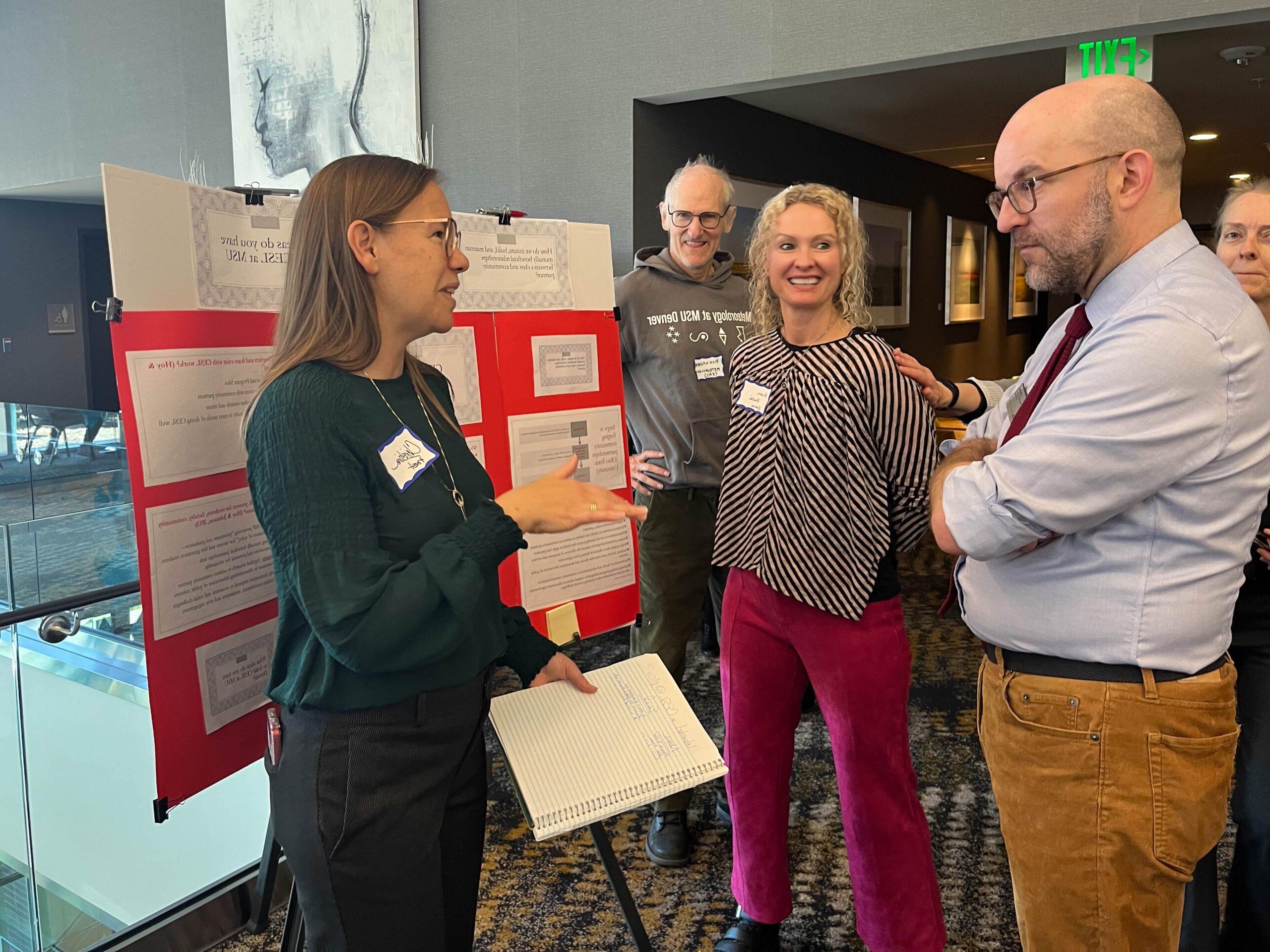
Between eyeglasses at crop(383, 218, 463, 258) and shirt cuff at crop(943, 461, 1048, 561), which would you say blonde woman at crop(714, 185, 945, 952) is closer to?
shirt cuff at crop(943, 461, 1048, 561)

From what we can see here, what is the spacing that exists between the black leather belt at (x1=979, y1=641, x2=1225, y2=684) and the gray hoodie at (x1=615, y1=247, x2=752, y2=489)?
130 centimetres

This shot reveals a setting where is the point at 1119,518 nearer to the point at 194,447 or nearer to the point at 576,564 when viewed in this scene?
the point at 576,564

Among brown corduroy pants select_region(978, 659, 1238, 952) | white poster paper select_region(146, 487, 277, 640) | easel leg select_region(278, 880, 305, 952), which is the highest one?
white poster paper select_region(146, 487, 277, 640)

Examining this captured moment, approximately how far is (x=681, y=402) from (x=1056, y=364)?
53.5 inches

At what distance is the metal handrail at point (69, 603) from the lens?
1860 millimetres

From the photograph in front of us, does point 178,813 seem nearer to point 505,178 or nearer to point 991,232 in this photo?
point 505,178

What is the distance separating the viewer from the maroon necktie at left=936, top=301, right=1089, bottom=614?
1349 mm

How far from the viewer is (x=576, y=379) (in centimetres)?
234

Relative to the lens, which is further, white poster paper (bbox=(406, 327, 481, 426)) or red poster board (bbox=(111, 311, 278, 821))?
white poster paper (bbox=(406, 327, 481, 426))

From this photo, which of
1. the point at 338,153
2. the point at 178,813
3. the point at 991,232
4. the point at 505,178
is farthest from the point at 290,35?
the point at 991,232

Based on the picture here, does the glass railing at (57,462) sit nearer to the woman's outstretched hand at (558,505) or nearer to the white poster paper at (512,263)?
the white poster paper at (512,263)

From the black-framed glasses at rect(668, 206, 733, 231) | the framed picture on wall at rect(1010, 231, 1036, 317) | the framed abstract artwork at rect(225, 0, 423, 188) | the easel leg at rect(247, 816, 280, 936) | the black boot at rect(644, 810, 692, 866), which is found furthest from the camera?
the framed picture on wall at rect(1010, 231, 1036, 317)

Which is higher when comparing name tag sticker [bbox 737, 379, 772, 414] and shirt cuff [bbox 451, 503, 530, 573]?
name tag sticker [bbox 737, 379, 772, 414]

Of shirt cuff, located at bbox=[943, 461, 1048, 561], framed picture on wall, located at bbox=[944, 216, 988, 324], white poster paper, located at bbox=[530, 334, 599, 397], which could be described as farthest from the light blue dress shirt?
framed picture on wall, located at bbox=[944, 216, 988, 324]
